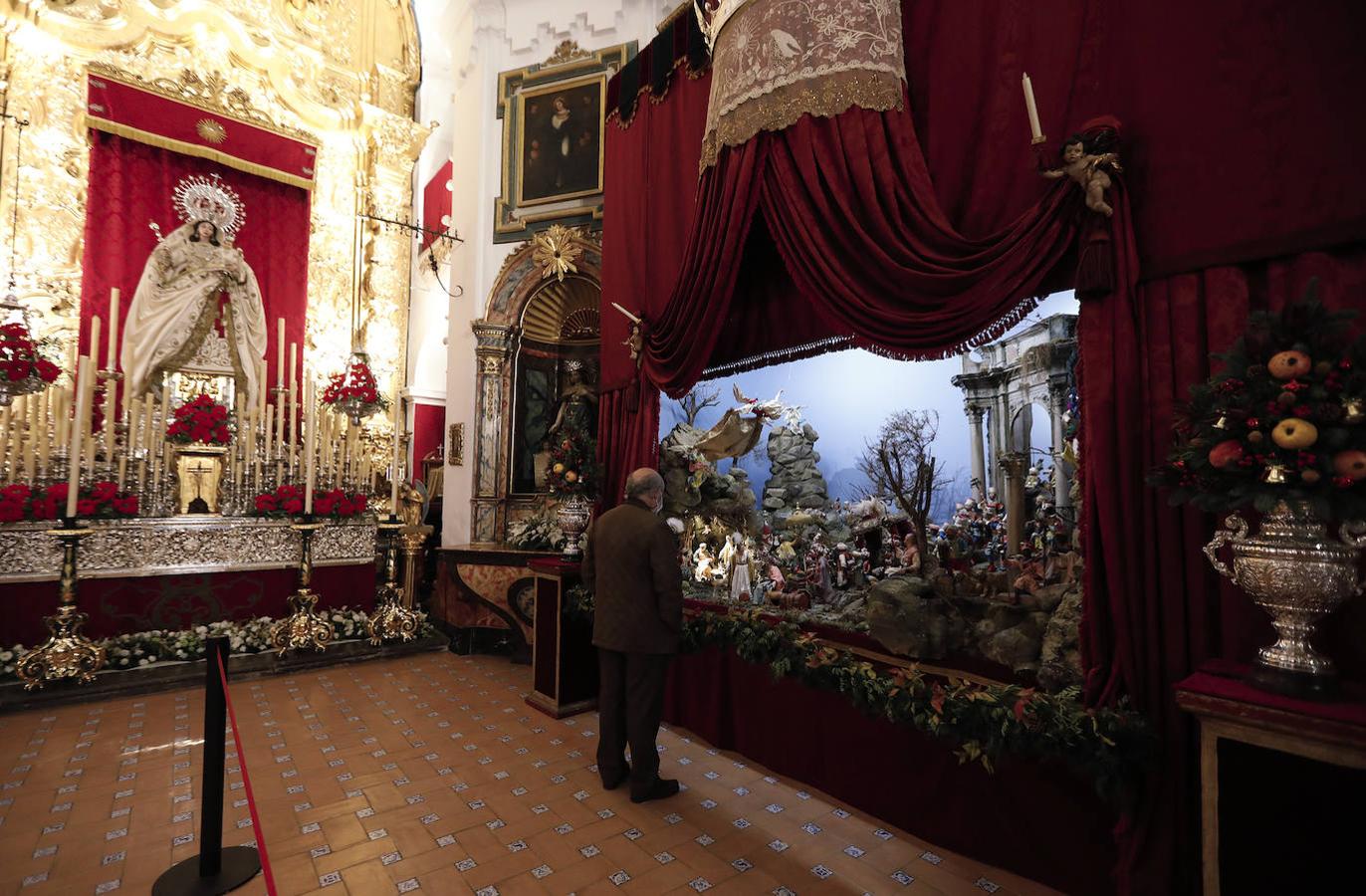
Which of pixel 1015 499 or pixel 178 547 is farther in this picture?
pixel 178 547

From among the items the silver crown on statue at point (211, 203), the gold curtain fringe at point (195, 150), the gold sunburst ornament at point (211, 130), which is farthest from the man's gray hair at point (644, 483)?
the gold sunburst ornament at point (211, 130)

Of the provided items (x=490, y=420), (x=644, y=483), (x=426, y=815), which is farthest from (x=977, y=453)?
(x=490, y=420)

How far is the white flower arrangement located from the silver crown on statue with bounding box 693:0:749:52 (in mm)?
6013

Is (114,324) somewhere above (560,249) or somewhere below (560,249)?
below

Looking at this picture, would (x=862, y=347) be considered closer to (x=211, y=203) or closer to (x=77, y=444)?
(x=77, y=444)

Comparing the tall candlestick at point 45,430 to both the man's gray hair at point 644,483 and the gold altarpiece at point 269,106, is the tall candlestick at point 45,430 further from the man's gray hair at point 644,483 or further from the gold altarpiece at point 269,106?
the man's gray hair at point 644,483

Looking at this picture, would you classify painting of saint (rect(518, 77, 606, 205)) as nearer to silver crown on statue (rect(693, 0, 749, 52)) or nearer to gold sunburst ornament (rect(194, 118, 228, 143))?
silver crown on statue (rect(693, 0, 749, 52))

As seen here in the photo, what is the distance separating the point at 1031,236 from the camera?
2.69m

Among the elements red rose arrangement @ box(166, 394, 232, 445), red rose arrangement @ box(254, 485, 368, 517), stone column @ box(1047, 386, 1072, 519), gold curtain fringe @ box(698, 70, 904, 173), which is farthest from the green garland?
red rose arrangement @ box(166, 394, 232, 445)

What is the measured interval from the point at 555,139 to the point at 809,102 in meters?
4.99

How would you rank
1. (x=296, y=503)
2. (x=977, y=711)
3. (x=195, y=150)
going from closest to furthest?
1. (x=977, y=711)
2. (x=296, y=503)
3. (x=195, y=150)

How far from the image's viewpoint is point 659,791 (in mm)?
3586

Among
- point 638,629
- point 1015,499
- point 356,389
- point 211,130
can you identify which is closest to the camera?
point 1015,499

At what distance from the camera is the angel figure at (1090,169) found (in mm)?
2492
